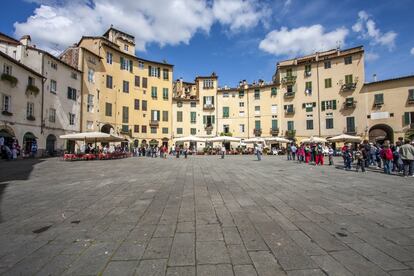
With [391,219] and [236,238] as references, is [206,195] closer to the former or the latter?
[236,238]

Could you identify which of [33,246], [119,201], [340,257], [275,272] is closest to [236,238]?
[275,272]

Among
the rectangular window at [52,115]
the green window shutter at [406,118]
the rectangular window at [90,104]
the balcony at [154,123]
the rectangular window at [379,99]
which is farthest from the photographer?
the balcony at [154,123]

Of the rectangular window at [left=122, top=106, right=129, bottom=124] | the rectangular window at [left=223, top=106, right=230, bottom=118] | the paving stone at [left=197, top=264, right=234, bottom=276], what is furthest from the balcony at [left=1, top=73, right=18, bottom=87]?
the rectangular window at [left=223, top=106, right=230, bottom=118]

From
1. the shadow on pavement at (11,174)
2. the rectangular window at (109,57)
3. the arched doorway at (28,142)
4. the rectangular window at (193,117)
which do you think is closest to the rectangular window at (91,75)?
the rectangular window at (109,57)

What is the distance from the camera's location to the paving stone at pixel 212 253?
2838 millimetres

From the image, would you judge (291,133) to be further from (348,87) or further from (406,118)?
(406,118)

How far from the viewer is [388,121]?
31.7 m

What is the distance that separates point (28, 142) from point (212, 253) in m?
27.1

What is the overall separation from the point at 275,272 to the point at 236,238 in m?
0.97

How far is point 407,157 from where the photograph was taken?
10242 millimetres

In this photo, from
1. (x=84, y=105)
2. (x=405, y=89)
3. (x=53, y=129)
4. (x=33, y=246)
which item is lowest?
(x=33, y=246)

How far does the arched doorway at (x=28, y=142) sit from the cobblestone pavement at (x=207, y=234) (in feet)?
65.9

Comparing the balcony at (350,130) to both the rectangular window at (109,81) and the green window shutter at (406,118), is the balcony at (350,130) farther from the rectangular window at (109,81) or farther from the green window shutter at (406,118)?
the rectangular window at (109,81)

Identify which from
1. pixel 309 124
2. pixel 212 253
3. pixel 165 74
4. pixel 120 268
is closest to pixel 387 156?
pixel 212 253
